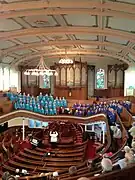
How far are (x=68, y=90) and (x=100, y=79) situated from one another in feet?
11.0

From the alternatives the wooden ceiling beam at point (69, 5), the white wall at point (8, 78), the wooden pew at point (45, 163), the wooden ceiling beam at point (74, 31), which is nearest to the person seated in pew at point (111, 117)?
the wooden pew at point (45, 163)

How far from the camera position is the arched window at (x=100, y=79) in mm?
25203

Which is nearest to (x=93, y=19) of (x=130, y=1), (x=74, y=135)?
(x=130, y=1)

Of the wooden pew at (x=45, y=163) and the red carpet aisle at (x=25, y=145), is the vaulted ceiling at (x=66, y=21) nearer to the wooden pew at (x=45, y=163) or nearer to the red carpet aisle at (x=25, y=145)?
the red carpet aisle at (x=25, y=145)

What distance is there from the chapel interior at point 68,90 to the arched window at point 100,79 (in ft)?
0.31

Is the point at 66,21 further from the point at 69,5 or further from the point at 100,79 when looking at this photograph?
the point at 100,79

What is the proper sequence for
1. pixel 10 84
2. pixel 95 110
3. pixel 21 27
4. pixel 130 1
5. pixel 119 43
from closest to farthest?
1. pixel 130 1
2. pixel 21 27
3. pixel 119 43
4. pixel 95 110
5. pixel 10 84

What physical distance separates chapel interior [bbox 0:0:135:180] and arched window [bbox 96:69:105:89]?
96 millimetres

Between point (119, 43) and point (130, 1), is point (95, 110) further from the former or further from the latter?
point (130, 1)

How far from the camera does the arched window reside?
82.7ft

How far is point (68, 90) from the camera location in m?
24.5

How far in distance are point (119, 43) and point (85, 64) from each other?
30.5 feet

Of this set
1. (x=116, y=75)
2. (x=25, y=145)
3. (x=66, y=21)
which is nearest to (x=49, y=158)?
(x=25, y=145)

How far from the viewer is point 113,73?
2473cm
